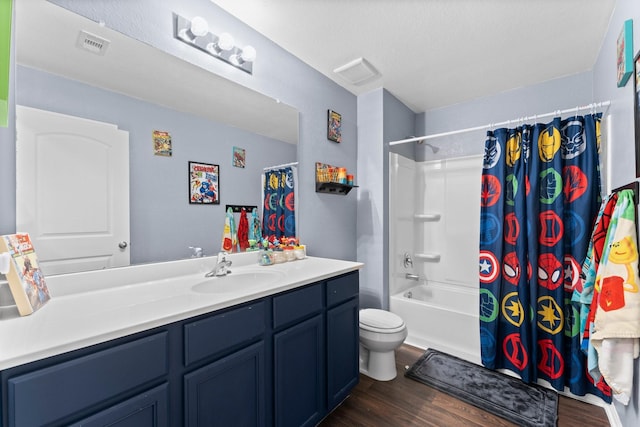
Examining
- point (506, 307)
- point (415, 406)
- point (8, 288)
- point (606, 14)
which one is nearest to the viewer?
point (8, 288)

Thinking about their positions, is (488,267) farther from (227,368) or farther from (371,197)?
(227,368)

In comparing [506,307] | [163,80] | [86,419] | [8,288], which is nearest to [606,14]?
[506,307]

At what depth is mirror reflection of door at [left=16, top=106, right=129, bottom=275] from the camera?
103 cm

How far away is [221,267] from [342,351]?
89cm

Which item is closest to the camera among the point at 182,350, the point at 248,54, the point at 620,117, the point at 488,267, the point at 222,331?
the point at 182,350

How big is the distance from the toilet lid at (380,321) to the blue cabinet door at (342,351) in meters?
0.24

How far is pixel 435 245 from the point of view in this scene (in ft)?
9.95

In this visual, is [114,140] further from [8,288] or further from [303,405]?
[303,405]

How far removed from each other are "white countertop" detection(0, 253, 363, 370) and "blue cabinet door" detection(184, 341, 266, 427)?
23 cm

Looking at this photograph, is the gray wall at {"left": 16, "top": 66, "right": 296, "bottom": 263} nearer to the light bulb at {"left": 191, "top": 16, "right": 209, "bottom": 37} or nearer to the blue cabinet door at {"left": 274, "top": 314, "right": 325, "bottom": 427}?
the light bulb at {"left": 191, "top": 16, "right": 209, "bottom": 37}

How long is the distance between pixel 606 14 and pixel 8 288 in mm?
3137

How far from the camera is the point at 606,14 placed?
5.31ft

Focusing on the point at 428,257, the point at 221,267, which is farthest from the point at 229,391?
the point at 428,257

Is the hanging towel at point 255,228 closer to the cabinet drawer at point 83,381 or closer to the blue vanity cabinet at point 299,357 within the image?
the blue vanity cabinet at point 299,357
